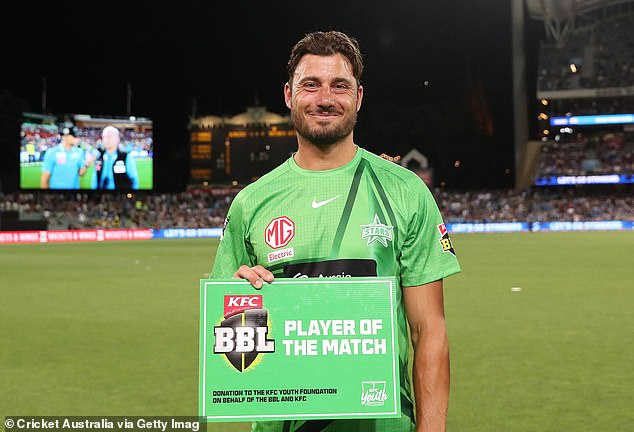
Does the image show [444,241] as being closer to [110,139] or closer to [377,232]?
[377,232]

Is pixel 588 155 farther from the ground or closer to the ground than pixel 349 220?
farther from the ground

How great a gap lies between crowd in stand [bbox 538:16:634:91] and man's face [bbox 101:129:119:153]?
1644 inches

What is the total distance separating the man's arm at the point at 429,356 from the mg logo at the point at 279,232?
48 centimetres

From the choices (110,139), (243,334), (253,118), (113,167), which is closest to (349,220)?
(243,334)

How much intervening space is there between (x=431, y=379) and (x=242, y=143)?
482 ft

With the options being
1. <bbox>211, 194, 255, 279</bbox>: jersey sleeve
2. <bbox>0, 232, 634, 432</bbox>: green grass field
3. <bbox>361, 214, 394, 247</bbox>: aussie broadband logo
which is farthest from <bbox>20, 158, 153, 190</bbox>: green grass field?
<bbox>361, 214, 394, 247</bbox>: aussie broadband logo

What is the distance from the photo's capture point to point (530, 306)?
1588cm

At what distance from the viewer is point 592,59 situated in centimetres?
8244

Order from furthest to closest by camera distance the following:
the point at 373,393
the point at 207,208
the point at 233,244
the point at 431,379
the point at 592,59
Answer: the point at 592,59, the point at 207,208, the point at 233,244, the point at 431,379, the point at 373,393

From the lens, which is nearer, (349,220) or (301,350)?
(301,350)

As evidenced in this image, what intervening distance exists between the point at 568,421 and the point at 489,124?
98420 mm

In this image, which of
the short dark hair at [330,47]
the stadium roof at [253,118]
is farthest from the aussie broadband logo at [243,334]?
the stadium roof at [253,118]

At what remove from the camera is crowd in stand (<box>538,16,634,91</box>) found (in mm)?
80562

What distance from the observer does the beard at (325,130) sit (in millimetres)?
3010
